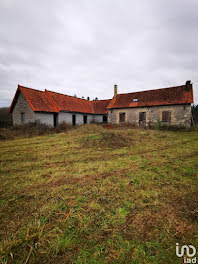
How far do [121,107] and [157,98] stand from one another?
16.6ft

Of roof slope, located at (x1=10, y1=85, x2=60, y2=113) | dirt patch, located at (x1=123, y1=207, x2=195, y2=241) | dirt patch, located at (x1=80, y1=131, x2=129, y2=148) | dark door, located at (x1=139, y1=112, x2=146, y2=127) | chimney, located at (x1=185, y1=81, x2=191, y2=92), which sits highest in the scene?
chimney, located at (x1=185, y1=81, x2=191, y2=92)

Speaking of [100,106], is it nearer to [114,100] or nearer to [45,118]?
[114,100]

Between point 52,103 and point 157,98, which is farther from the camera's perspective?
point 157,98

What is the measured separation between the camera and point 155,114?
55.3ft

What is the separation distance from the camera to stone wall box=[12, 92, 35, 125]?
14.3 meters

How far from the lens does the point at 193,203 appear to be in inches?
82.1

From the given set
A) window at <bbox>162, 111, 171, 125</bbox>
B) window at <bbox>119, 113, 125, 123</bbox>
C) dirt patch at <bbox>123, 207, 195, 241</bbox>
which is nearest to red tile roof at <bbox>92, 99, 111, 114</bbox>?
window at <bbox>119, 113, 125, 123</bbox>

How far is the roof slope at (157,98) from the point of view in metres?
15.5

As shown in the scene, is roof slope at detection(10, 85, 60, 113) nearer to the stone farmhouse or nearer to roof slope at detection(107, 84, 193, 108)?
the stone farmhouse

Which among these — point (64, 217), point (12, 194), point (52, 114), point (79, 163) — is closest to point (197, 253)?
point (64, 217)

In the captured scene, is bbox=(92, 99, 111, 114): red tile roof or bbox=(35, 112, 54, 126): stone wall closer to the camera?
bbox=(35, 112, 54, 126): stone wall

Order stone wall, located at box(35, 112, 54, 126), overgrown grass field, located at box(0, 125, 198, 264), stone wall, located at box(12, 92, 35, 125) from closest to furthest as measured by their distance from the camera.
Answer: overgrown grass field, located at box(0, 125, 198, 264)
stone wall, located at box(35, 112, 54, 126)
stone wall, located at box(12, 92, 35, 125)

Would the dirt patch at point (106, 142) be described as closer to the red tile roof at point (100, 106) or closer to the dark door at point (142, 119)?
the dark door at point (142, 119)

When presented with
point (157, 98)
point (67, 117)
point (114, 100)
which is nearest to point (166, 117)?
point (157, 98)
